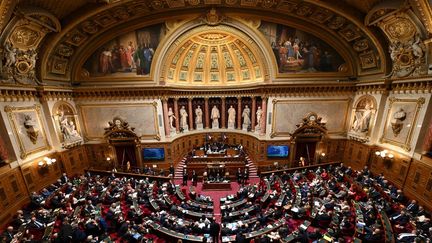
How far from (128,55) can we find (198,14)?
25.0 feet

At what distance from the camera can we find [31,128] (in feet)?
51.5

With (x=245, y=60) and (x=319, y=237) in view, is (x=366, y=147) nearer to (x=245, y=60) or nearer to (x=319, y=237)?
(x=319, y=237)

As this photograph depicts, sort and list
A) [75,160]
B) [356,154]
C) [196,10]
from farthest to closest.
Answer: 1. [75,160]
2. [356,154]
3. [196,10]

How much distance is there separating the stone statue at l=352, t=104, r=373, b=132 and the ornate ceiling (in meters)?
2.93

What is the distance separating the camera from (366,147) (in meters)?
18.1

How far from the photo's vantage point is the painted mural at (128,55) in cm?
1947

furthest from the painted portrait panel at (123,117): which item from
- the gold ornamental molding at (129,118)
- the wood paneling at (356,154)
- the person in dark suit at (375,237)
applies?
the wood paneling at (356,154)

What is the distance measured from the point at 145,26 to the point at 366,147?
2217cm

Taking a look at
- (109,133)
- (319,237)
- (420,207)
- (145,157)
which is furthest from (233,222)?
(109,133)

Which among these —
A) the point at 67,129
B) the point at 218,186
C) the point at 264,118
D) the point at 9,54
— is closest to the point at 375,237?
the point at 218,186

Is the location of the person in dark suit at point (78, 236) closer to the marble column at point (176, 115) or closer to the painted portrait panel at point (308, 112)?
the marble column at point (176, 115)

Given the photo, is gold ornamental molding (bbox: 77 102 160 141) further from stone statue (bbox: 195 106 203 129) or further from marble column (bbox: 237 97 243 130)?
marble column (bbox: 237 97 243 130)

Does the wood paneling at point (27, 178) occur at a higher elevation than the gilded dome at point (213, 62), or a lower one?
lower

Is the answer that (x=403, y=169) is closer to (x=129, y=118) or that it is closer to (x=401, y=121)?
(x=401, y=121)
